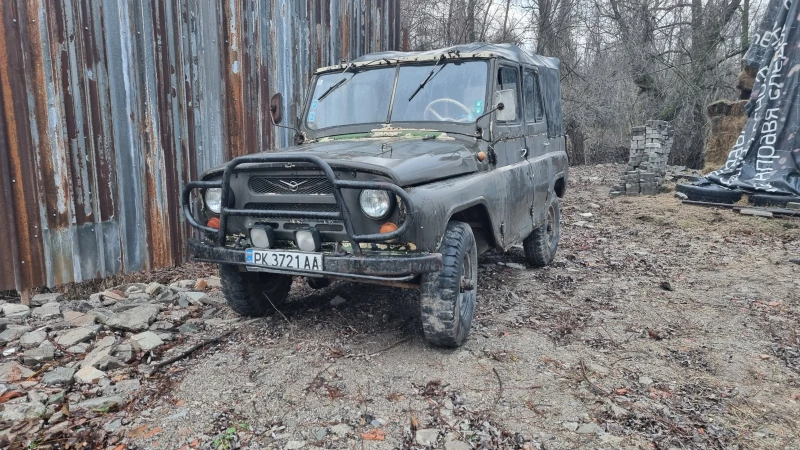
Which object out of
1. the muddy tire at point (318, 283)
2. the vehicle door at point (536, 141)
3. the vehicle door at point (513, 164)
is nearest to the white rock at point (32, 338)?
the muddy tire at point (318, 283)

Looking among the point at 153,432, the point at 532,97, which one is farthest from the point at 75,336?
the point at 532,97

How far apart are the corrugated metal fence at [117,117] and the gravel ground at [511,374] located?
6.05ft

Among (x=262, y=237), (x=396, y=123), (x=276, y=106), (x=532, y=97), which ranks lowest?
(x=262, y=237)

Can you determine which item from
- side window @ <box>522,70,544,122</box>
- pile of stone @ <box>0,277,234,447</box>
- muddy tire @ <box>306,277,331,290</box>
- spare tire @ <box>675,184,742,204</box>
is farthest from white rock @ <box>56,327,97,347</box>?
spare tire @ <box>675,184,742,204</box>

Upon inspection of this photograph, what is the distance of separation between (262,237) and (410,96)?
1800 millimetres

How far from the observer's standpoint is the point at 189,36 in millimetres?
5969

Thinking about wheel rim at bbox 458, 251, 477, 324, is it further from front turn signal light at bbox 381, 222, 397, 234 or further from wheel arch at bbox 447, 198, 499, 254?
front turn signal light at bbox 381, 222, 397, 234

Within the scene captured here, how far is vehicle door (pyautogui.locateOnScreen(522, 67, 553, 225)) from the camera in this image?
550cm

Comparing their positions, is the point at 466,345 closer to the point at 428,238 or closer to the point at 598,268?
the point at 428,238

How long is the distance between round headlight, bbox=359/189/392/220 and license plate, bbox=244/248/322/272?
0.42m

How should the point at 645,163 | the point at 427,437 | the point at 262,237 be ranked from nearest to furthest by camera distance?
the point at 427,437
the point at 262,237
the point at 645,163

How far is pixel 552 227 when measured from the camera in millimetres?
6668

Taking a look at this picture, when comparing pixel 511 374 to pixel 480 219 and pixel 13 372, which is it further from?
pixel 13 372

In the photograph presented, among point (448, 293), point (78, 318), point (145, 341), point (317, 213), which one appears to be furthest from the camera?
point (78, 318)
